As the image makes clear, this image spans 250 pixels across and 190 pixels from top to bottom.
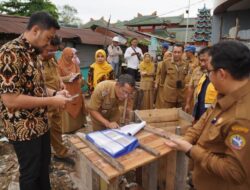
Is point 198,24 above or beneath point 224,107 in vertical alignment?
above

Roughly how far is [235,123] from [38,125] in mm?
1614

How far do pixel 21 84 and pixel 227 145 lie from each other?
5.17 feet

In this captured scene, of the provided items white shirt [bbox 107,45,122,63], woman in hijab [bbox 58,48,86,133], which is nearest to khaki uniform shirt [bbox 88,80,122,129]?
woman in hijab [bbox 58,48,86,133]

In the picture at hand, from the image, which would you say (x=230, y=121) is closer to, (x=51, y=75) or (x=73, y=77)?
(x=51, y=75)

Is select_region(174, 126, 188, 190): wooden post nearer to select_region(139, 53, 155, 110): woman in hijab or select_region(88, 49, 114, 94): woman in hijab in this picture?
select_region(88, 49, 114, 94): woman in hijab

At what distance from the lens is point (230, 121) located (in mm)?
1405

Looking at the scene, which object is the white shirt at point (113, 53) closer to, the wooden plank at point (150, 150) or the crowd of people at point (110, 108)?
the crowd of people at point (110, 108)

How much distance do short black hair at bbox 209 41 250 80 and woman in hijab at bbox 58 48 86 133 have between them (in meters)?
3.87

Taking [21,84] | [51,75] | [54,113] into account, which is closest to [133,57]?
[51,75]

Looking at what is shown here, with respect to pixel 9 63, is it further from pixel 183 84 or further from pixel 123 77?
pixel 183 84

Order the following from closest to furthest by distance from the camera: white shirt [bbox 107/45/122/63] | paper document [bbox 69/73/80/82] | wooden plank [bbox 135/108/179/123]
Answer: wooden plank [bbox 135/108/179/123] < paper document [bbox 69/73/80/82] < white shirt [bbox 107/45/122/63]

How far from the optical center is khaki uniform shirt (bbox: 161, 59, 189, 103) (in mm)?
5289

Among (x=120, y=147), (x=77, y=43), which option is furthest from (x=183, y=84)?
(x=77, y=43)

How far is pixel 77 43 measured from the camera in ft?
33.9
